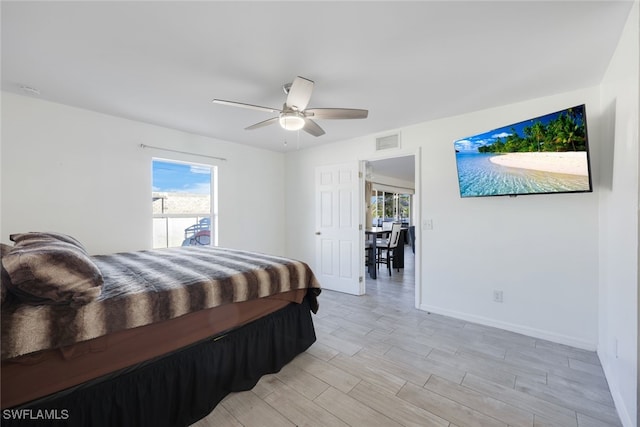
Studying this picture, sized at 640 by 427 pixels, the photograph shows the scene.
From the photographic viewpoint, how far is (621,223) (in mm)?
1662

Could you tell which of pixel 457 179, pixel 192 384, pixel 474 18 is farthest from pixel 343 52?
pixel 192 384

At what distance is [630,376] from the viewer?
140 cm

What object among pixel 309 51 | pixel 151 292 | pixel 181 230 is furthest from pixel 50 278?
pixel 181 230

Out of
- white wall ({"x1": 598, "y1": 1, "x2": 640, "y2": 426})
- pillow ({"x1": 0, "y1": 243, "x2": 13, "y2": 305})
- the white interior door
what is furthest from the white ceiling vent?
pillow ({"x1": 0, "y1": 243, "x2": 13, "y2": 305})

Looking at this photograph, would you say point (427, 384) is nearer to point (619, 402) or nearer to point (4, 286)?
point (619, 402)

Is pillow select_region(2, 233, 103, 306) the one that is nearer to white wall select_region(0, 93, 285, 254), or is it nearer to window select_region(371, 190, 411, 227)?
white wall select_region(0, 93, 285, 254)

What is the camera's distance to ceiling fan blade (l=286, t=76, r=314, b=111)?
69.4 inches

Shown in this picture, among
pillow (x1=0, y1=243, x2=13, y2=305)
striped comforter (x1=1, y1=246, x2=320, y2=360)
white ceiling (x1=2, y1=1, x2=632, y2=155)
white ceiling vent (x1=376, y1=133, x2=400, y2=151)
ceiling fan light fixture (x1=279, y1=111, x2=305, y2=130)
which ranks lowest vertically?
striped comforter (x1=1, y1=246, x2=320, y2=360)

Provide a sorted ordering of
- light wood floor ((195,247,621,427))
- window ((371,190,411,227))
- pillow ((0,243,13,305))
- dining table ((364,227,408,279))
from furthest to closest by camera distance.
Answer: window ((371,190,411,227))
dining table ((364,227,408,279))
light wood floor ((195,247,621,427))
pillow ((0,243,13,305))

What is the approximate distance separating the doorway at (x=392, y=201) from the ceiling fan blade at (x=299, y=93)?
6.65 feet

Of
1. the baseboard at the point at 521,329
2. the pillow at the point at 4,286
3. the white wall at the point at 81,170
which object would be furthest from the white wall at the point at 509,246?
the pillow at the point at 4,286

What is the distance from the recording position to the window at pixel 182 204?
3.47m

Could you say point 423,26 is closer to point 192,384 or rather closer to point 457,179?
point 457,179

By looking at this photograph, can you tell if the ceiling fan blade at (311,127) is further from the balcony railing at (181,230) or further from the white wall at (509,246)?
the balcony railing at (181,230)
